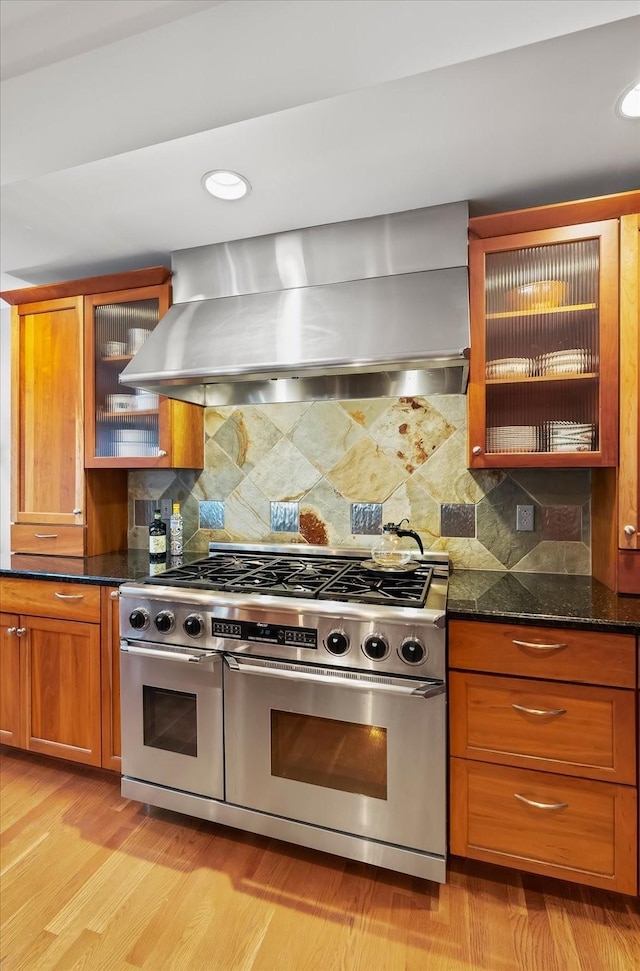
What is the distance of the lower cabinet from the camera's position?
201 cm

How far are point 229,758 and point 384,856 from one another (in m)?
0.61

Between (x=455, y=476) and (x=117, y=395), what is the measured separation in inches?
68.2

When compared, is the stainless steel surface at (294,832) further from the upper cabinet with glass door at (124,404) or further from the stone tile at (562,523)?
the upper cabinet with glass door at (124,404)

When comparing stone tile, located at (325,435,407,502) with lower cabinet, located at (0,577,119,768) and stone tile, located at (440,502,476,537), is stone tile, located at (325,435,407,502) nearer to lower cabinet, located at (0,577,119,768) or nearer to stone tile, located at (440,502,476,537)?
stone tile, located at (440,502,476,537)

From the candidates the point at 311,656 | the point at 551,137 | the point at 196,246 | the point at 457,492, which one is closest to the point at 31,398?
the point at 196,246

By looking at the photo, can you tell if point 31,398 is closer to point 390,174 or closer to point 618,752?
point 390,174

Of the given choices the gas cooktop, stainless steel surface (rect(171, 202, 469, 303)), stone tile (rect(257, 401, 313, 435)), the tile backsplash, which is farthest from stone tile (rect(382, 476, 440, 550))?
stainless steel surface (rect(171, 202, 469, 303))

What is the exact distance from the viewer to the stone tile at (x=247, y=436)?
2480 millimetres

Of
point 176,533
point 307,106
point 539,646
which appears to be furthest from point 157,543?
Result: point 307,106

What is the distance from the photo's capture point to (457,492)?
2186 millimetres

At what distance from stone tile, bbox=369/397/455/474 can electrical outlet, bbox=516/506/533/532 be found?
1.52 ft

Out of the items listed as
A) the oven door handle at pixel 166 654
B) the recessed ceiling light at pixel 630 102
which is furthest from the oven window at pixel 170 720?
the recessed ceiling light at pixel 630 102

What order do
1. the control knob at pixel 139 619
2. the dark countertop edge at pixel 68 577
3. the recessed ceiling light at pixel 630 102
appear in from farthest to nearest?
the dark countertop edge at pixel 68 577, the control knob at pixel 139 619, the recessed ceiling light at pixel 630 102

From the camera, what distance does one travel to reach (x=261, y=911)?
148 cm
